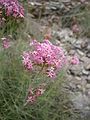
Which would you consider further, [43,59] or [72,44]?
[72,44]

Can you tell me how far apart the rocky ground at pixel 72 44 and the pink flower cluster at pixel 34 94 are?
825 mm

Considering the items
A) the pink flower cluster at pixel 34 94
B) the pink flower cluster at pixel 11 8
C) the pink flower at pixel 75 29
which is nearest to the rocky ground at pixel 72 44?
the pink flower at pixel 75 29

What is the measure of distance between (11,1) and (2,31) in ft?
0.90

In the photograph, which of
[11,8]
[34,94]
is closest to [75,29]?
[11,8]

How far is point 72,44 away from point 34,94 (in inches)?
79.6

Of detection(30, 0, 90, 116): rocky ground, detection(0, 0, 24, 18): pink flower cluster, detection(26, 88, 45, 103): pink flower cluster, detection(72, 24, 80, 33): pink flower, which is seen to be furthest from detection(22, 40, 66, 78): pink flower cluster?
detection(72, 24, 80, 33): pink flower

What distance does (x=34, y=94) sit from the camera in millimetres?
2662

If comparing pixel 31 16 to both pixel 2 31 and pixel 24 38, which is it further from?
pixel 2 31

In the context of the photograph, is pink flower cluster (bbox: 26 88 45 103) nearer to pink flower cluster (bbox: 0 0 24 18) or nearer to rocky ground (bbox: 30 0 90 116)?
pink flower cluster (bbox: 0 0 24 18)

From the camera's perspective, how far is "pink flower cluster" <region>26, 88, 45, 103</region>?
262 cm

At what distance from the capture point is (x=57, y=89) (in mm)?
3246

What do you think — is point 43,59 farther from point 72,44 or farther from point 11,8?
point 72,44

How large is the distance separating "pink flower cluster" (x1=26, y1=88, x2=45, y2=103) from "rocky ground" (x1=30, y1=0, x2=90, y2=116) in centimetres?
83

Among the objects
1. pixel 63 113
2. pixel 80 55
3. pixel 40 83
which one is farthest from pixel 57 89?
pixel 80 55
